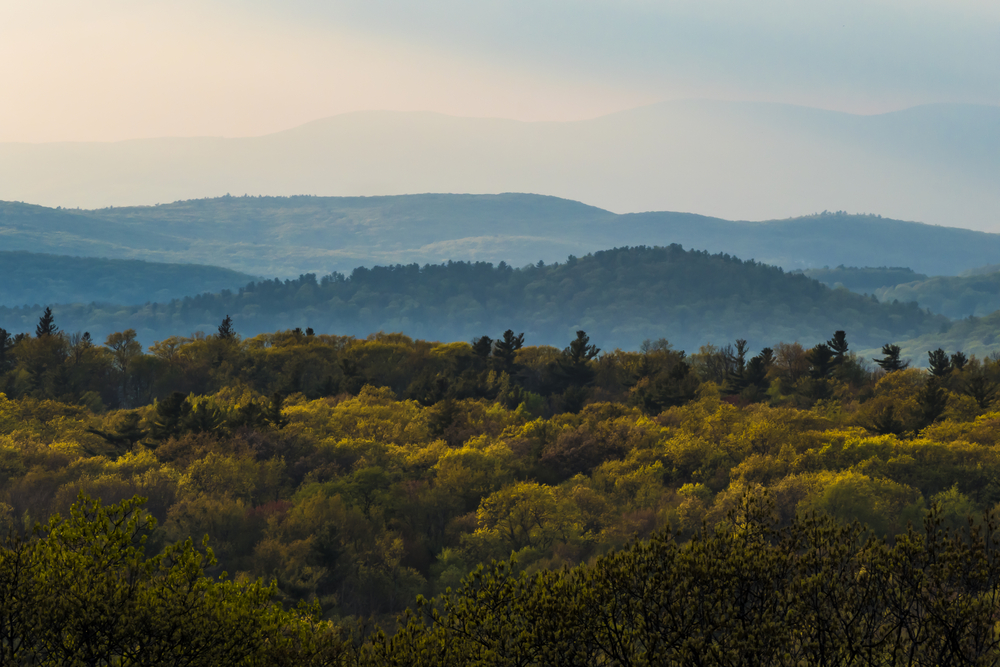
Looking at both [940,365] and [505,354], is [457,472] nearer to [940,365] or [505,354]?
[505,354]

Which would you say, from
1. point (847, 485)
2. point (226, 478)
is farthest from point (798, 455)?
point (226, 478)

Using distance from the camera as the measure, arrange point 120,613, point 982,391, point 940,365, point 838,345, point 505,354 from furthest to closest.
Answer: point 505,354
point 838,345
point 940,365
point 982,391
point 120,613

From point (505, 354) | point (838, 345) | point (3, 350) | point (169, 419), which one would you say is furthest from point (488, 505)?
point (3, 350)

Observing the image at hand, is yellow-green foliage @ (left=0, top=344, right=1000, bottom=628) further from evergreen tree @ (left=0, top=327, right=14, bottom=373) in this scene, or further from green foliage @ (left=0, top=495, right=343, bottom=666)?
green foliage @ (left=0, top=495, right=343, bottom=666)

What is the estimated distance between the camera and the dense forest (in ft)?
69.2

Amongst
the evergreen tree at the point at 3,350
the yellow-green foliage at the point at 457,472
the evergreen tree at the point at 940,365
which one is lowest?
the yellow-green foliage at the point at 457,472

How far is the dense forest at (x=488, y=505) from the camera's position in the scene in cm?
2109

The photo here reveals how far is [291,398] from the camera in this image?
110375 millimetres

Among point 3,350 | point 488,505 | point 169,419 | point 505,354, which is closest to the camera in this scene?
point 488,505

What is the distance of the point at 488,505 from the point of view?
251ft

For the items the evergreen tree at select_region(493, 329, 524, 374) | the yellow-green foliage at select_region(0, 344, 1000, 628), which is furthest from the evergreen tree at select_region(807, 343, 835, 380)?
the evergreen tree at select_region(493, 329, 524, 374)

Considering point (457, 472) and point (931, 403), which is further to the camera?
point (931, 403)

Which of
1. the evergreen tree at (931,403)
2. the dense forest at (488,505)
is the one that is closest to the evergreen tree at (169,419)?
the dense forest at (488,505)

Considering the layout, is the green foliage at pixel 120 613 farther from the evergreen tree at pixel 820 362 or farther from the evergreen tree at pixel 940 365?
the evergreen tree at pixel 940 365
